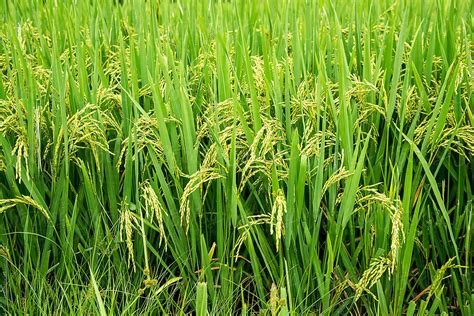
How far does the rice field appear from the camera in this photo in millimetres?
1820

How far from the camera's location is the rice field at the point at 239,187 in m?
1.82

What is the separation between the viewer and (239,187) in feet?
5.97

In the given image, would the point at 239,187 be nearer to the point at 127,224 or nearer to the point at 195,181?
the point at 195,181

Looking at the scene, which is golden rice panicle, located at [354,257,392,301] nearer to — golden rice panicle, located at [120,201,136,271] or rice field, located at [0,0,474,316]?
rice field, located at [0,0,474,316]

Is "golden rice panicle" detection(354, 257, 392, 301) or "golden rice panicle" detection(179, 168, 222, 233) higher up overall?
"golden rice panicle" detection(179, 168, 222, 233)

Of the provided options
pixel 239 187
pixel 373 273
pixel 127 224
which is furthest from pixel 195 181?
pixel 373 273

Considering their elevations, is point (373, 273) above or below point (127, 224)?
below

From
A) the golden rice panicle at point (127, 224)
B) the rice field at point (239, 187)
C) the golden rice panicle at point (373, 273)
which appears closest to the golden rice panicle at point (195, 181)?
the rice field at point (239, 187)

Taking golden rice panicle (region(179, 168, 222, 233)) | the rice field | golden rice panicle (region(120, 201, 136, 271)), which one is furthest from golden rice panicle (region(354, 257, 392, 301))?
golden rice panicle (region(120, 201, 136, 271))

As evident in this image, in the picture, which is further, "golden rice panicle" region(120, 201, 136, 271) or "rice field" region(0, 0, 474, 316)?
"rice field" region(0, 0, 474, 316)

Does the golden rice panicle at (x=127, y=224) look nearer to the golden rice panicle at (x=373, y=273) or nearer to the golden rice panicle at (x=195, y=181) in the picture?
the golden rice panicle at (x=195, y=181)

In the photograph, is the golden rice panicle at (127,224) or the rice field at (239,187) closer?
the golden rice panicle at (127,224)

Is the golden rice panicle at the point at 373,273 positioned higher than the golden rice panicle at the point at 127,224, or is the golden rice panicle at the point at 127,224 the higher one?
the golden rice panicle at the point at 127,224

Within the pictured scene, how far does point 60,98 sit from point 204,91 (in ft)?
1.39
